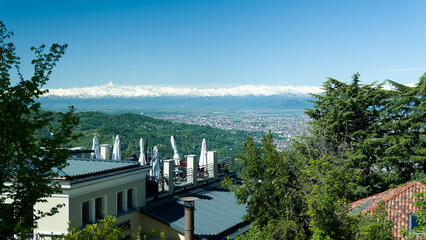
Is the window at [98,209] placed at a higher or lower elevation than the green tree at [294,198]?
lower

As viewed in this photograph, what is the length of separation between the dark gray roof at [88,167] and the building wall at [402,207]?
1251 centimetres

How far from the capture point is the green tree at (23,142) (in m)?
6.94

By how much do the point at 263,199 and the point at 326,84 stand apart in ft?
52.9

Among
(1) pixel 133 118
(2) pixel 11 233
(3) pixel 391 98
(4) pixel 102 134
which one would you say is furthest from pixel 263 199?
(1) pixel 133 118

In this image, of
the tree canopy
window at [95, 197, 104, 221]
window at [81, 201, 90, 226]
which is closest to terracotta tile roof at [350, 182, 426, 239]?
the tree canopy

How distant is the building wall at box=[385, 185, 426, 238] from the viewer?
57.8 ft

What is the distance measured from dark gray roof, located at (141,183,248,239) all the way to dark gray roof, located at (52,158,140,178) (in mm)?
2438

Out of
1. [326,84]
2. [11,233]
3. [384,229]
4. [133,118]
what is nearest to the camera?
[11,233]

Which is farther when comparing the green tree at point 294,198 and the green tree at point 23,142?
the green tree at point 294,198

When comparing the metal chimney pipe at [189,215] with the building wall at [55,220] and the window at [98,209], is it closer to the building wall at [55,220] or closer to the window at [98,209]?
the window at [98,209]

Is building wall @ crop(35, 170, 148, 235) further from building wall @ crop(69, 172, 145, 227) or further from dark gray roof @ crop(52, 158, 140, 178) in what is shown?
dark gray roof @ crop(52, 158, 140, 178)

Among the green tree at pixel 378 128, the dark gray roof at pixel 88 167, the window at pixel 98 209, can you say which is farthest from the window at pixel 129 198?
the green tree at pixel 378 128

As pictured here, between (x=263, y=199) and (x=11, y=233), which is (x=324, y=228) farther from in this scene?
(x=11, y=233)

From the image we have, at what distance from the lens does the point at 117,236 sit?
6891 mm
